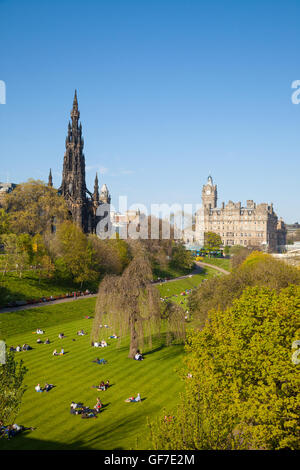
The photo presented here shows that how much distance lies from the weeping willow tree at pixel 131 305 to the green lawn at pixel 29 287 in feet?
74.8

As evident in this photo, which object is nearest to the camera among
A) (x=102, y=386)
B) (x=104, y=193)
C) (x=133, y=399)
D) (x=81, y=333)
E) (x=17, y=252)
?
(x=133, y=399)

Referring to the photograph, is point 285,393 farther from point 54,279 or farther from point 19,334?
point 54,279

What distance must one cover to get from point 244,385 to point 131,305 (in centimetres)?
1525

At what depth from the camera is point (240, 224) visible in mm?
168375

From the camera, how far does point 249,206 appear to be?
172m

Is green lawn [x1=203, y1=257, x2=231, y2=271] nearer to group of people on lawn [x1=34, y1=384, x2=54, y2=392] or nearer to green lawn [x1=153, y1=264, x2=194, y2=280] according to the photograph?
green lawn [x1=153, y1=264, x2=194, y2=280]

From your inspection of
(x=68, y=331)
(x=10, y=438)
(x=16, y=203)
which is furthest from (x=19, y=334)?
(x=16, y=203)

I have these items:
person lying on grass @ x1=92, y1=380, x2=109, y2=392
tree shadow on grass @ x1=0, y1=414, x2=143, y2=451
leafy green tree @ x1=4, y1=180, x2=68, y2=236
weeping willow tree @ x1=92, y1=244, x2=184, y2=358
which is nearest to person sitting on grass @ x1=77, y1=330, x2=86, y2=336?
weeping willow tree @ x1=92, y1=244, x2=184, y2=358

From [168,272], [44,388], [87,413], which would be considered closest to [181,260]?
[168,272]

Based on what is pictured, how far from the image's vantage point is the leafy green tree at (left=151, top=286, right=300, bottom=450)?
13570mm

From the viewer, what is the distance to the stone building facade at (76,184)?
325 ft

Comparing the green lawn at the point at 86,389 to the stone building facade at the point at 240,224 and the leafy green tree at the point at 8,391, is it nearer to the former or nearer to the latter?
the leafy green tree at the point at 8,391

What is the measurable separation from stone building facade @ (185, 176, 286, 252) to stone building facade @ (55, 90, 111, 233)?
67.4 m

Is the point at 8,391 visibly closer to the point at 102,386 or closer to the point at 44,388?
the point at 44,388
